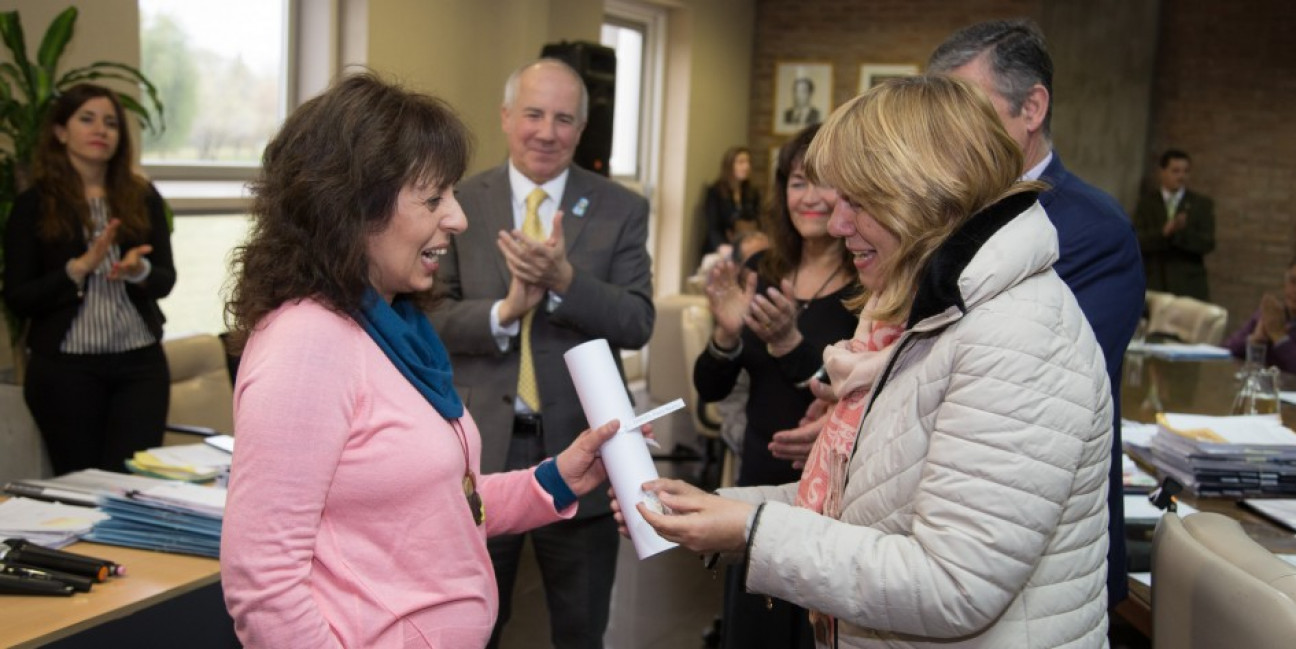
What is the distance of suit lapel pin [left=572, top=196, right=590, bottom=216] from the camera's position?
297 centimetres

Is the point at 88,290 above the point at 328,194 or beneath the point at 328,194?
beneath

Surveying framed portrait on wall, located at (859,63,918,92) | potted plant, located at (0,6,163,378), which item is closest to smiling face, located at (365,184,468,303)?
potted plant, located at (0,6,163,378)

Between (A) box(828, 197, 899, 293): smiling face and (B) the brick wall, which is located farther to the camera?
(B) the brick wall

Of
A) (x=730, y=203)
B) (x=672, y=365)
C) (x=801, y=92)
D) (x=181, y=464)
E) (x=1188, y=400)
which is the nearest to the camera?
(x=181, y=464)

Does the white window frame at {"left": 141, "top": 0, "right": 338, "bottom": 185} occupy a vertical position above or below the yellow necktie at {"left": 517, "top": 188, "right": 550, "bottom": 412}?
above

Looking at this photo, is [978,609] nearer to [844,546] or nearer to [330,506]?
[844,546]

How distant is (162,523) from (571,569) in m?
0.98

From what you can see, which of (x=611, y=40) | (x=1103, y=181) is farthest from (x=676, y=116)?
(x=1103, y=181)

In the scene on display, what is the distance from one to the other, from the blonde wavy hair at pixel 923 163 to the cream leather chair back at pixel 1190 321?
17.2ft

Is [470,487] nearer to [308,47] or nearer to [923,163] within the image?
[923,163]

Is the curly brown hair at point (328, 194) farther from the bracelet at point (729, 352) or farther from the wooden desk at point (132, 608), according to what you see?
the bracelet at point (729, 352)

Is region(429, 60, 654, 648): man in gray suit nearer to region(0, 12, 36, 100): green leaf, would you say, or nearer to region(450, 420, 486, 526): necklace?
region(450, 420, 486, 526): necklace

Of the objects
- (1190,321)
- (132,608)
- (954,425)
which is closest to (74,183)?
(132,608)

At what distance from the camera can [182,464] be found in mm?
2602
